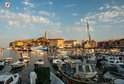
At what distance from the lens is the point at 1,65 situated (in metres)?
47.2

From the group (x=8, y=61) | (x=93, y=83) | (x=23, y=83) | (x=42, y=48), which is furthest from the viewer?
(x=42, y=48)

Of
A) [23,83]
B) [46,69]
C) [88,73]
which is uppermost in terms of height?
[46,69]

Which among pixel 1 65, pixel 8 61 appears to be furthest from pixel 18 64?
pixel 8 61

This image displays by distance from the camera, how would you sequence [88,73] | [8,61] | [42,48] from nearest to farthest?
[88,73] < [8,61] < [42,48]

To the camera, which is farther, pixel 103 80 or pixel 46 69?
pixel 103 80

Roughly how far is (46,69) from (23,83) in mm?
18285

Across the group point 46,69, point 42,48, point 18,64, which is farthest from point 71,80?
point 42,48

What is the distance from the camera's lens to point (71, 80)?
23328 mm

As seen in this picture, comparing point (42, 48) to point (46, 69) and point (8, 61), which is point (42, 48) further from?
point (46, 69)

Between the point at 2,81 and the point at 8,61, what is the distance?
147ft

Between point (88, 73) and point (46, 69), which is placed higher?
point (46, 69)

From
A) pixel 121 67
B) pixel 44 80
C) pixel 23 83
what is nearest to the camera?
pixel 44 80

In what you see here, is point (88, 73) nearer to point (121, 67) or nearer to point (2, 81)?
point (2, 81)

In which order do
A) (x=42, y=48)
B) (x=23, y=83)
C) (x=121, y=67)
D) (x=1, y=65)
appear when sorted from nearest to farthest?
(x=23, y=83), (x=121, y=67), (x=1, y=65), (x=42, y=48)
